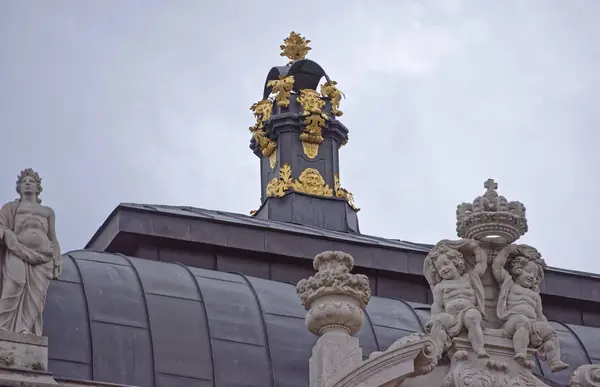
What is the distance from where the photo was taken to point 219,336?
162ft

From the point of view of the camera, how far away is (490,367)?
4494 centimetres

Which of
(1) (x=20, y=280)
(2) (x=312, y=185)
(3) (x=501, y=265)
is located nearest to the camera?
(1) (x=20, y=280)

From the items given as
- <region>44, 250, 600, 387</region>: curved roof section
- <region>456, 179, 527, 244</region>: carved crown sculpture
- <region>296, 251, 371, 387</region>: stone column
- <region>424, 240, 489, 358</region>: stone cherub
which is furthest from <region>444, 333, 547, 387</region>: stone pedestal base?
<region>44, 250, 600, 387</region>: curved roof section

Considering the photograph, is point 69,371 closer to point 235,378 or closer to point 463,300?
point 235,378

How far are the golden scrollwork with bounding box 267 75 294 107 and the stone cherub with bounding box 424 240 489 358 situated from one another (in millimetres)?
14830

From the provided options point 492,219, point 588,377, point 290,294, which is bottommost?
point 588,377

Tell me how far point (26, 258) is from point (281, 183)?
1519cm

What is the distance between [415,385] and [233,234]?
1071cm

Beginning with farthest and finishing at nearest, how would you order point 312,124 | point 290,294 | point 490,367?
point 312,124
point 290,294
point 490,367

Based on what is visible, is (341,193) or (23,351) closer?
(23,351)

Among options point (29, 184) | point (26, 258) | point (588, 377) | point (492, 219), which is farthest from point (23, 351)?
point (588, 377)

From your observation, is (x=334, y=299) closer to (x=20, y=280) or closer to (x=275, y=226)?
(x=20, y=280)

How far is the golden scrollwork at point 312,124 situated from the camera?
198 feet

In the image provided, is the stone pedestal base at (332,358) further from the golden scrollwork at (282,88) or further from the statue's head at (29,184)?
the golden scrollwork at (282,88)
